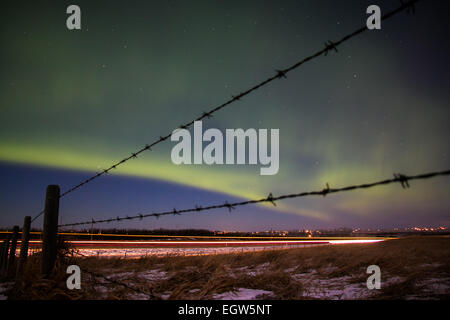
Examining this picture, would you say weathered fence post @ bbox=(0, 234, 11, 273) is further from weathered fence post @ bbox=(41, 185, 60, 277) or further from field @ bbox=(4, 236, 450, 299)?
weathered fence post @ bbox=(41, 185, 60, 277)

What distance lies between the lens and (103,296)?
3.11 m

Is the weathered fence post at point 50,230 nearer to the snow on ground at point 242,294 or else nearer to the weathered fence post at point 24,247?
the weathered fence post at point 24,247

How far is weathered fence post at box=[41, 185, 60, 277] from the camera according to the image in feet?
11.1

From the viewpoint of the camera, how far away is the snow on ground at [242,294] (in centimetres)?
338

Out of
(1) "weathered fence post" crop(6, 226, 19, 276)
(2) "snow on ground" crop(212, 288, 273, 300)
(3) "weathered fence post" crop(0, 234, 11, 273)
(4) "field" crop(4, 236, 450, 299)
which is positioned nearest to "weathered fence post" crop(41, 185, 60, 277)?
(4) "field" crop(4, 236, 450, 299)

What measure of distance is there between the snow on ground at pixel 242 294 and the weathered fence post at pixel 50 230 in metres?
1.97

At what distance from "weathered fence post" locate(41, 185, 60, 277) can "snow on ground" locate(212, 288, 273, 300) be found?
1969mm

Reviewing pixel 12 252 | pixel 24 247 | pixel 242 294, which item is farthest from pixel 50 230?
pixel 242 294

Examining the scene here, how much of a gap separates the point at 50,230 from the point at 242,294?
2.45m

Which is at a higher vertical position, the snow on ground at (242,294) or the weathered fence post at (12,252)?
the weathered fence post at (12,252)

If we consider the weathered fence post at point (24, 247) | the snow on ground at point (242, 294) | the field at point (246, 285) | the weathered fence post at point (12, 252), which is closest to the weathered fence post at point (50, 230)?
the field at point (246, 285)

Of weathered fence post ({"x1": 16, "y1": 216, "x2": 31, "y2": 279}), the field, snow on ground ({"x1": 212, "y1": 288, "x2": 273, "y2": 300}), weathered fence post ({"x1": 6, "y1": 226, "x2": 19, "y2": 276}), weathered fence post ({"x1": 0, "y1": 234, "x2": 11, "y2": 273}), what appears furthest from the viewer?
weathered fence post ({"x1": 0, "y1": 234, "x2": 11, "y2": 273})
